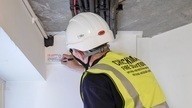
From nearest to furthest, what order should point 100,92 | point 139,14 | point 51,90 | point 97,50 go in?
point 100,92, point 97,50, point 139,14, point 51,90

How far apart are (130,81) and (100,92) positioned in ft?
0.62

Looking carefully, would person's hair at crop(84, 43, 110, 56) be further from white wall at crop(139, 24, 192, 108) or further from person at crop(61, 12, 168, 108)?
white wall at crop(139, 24, 192, 108)

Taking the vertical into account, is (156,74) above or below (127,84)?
below

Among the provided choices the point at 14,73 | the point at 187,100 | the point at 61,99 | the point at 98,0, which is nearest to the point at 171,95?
the point at 187,100

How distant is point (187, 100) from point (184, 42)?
18.7 inches

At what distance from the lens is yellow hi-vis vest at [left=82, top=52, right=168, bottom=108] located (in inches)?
68.4

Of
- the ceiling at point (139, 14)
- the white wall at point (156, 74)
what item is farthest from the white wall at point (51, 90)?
the ceiling at point (139, 14)

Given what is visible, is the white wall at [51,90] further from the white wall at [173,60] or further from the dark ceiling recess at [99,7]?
the white wall at [173,60]

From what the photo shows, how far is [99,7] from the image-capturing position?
211cm

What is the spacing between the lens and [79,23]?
1996mm

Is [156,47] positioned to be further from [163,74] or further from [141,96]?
[141,96]

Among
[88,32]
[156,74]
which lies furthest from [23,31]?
[156,74]

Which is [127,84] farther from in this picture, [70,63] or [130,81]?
[70,63]

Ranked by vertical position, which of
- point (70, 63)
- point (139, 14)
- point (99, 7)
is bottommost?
point (70, 63)
